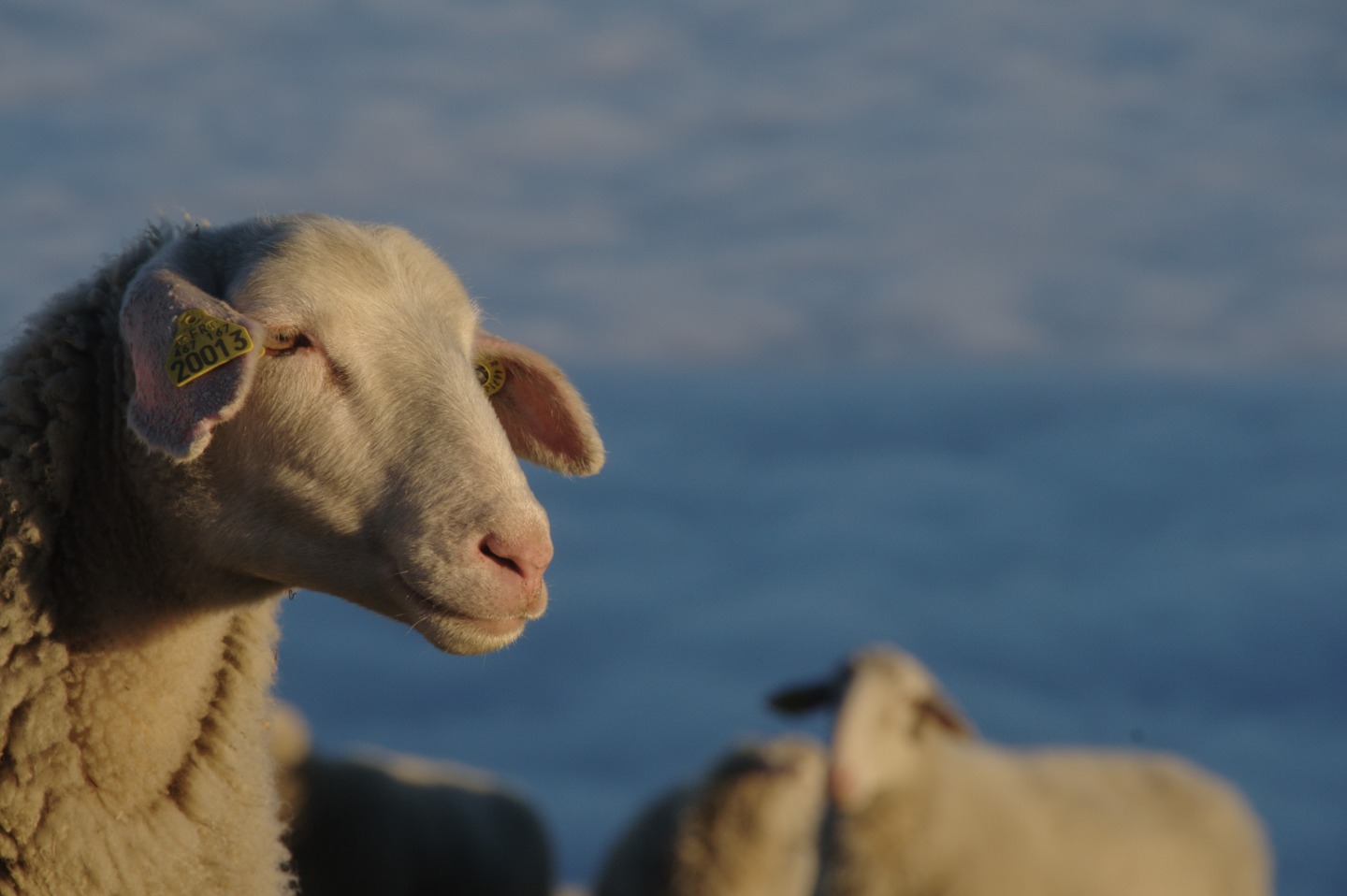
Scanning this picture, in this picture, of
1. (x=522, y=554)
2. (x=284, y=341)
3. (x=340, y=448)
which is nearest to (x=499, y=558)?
(x=522, y=554)

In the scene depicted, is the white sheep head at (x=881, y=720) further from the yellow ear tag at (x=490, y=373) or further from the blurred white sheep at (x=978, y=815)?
the yellow ear tag at (x=490, y=373)

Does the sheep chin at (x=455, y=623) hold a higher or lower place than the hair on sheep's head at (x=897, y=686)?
higher

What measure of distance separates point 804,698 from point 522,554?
7.33 metres

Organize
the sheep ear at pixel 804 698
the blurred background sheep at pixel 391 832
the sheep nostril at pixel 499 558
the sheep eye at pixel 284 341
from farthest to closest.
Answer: the sheep ear at pixel 804 698 → the blurred background sheep at pixel 391 832 → the sheep eye at pixel 284 341 → the sheep nostril at pixel 499 558

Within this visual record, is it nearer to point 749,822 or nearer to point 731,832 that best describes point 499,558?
point 731,832

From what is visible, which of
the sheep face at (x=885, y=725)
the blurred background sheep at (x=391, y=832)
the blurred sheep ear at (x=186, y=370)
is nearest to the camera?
the blurred sheep ear at (x=186, y=370)

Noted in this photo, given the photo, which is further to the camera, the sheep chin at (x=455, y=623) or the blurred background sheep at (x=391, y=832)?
the blurred background sheep at (x=391, y=832)

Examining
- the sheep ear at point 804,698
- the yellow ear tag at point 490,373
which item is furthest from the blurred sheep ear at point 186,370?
the sheep ear at point 804,698

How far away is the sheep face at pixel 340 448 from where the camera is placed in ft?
8.47

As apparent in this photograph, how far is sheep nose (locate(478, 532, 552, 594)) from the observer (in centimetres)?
258

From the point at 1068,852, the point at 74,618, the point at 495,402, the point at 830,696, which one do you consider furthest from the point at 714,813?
the point at 74,618

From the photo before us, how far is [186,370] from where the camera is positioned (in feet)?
8.17

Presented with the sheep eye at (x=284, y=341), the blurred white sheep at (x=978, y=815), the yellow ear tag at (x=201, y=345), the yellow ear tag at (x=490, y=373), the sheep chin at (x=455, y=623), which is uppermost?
the yellow ear tag at (x=201, y=345)

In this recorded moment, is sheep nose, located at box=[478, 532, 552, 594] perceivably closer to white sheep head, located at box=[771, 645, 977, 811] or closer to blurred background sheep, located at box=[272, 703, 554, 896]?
blurred background sheep, located at box=[272, 703, 554, 896]
